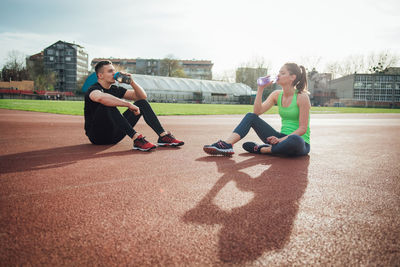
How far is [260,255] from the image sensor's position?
4.63 feet

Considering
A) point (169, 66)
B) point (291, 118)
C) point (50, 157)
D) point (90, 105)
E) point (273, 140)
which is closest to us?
point (50, 157)

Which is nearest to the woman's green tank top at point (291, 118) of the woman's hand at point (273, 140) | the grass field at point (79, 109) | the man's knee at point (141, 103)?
the woman's hand at point (273, 140)

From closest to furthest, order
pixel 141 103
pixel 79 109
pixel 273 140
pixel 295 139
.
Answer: pixel 295 139
pixel 273 140
pixel 141 103
pixel 79 109

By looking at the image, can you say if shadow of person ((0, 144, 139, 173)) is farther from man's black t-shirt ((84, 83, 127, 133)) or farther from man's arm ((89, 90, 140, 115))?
man's arm ((89, 90, 140, 115))

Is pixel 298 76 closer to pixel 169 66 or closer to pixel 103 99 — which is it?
pixel 103 99

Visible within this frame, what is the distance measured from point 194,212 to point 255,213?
444 millimetres

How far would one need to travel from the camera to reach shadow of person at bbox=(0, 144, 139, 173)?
3240 millimetres

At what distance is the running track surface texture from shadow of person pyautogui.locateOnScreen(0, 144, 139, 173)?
0.08 ft

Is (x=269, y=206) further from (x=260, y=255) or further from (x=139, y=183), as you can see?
(x=139, y=183)

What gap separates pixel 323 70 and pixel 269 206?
284 feet

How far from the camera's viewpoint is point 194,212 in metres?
1.97

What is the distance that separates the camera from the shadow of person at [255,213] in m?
1.50

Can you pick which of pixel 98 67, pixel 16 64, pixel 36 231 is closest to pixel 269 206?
pixel 36 231

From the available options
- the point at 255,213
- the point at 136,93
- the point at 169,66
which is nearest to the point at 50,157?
the point at 136,93
